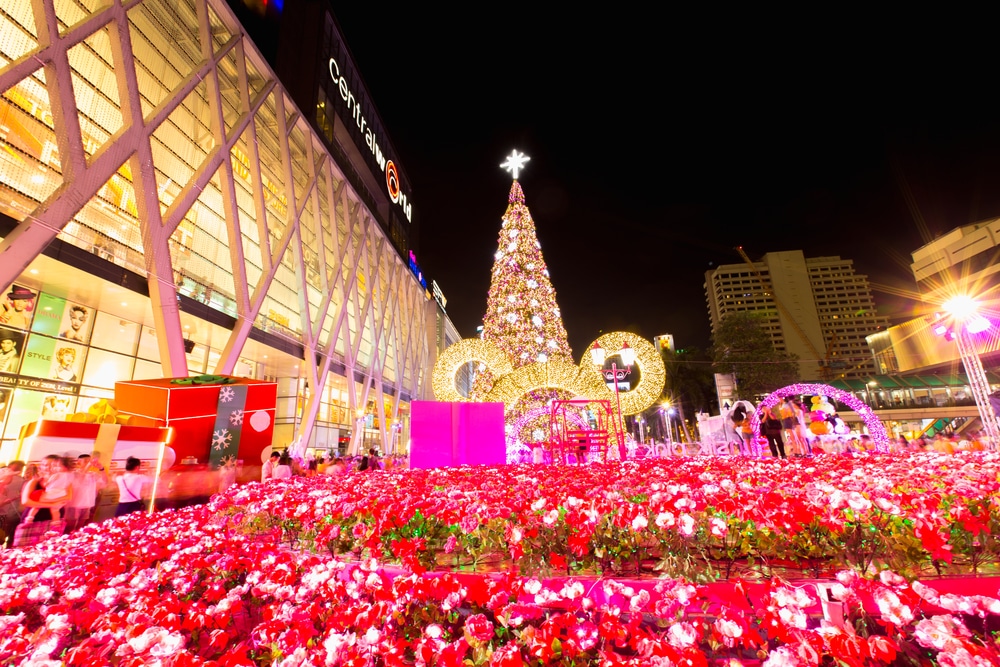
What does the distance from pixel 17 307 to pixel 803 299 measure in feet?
421

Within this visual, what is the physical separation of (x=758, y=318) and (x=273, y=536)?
45.5m

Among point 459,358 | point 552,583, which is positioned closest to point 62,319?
point 459,358

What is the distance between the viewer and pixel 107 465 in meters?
7.44

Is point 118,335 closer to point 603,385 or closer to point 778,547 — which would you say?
point 603,385

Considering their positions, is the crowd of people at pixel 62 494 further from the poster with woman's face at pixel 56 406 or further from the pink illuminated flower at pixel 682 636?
the poster with woman's face at pixel 56 406

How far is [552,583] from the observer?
2.91m

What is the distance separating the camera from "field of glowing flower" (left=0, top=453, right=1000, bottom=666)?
2.05 metres

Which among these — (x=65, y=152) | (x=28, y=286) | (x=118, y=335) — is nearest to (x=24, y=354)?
(x=28, y=286)

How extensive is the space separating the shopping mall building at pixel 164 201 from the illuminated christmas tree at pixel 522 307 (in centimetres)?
1052

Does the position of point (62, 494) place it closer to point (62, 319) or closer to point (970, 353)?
point (62, 319)

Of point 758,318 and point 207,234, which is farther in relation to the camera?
point 758,318

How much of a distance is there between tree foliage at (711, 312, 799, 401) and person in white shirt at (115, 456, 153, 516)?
3985 cm

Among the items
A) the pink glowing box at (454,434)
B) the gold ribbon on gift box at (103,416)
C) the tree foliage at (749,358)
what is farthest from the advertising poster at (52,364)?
the tree foliage at (749,358)

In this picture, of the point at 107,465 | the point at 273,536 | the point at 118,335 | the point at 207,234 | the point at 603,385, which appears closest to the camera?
the point at 273,536
